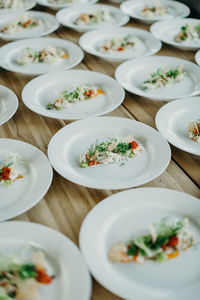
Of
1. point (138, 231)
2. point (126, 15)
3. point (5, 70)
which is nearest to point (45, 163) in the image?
point (138, 231)

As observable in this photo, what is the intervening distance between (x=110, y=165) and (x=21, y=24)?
2.39 m

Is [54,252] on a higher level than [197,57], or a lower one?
lower

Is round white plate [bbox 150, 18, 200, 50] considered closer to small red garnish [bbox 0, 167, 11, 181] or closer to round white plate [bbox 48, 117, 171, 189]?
round white plate [bbox 48, 117, 171, 189]

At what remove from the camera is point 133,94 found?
2.51 m

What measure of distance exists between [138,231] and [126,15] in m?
2.94

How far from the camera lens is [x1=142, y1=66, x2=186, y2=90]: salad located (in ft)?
8.07

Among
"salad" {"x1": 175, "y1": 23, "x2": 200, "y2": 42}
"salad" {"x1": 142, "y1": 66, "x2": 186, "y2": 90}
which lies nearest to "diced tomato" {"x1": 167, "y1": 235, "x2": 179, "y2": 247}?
"salad" {"x1": 142, "y1": 66, "x2": 186, "y2": 90}

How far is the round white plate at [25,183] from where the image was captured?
4.83 feet

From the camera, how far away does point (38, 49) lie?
9.99 ft

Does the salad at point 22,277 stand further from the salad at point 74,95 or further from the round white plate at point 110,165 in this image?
the salad at point 74,95

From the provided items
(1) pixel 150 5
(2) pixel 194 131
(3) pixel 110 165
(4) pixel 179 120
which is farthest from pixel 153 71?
(1) pixel 150 5

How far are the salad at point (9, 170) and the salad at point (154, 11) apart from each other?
2.69 m

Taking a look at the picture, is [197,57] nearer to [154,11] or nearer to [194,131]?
[194,131]

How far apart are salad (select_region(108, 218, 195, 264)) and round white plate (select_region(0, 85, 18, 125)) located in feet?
3.91
